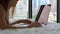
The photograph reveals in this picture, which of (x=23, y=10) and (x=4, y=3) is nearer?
(x=4, y=3)

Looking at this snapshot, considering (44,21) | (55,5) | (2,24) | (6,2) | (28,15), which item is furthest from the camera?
(28,15)

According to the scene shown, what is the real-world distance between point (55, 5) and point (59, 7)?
0.15m

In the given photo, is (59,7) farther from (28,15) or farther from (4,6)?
(28,15)

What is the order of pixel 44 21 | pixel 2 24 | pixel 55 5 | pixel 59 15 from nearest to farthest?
pixel 2 24 → pixel 44 21 → pixel 59 15 → pixel 55 5

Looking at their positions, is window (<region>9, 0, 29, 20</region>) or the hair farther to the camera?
window (<region>9, 0, 29, 20</region>)

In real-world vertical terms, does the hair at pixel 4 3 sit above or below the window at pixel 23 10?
above

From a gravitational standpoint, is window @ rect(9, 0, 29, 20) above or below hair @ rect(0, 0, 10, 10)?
below

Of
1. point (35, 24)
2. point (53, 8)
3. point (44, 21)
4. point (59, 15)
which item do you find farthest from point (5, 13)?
point (53, 8)

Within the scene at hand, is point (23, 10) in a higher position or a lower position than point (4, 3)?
lower

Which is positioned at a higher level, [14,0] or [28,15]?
[14,0]

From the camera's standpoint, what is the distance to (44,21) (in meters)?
1.48

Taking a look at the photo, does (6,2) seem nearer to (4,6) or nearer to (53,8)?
(4,6)

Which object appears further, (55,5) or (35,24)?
(55,5)

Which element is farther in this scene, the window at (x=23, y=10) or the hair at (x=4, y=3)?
the window at (x=23, y=10)
